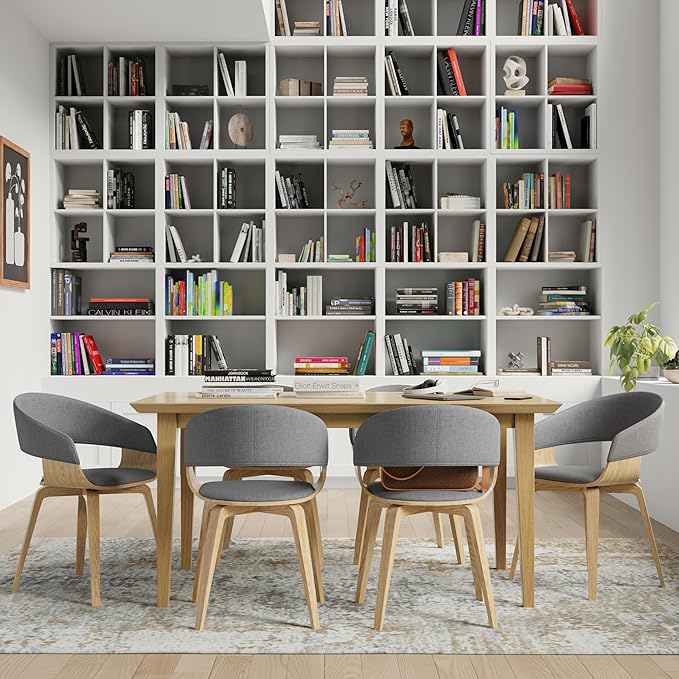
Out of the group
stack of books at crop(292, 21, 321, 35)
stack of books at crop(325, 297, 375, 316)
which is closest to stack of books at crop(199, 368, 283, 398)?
stack of books at crop(325, 297, 375, 316)

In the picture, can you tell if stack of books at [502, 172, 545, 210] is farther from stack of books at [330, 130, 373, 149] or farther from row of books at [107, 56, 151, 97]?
row of books at [107, 56, 151, 97]

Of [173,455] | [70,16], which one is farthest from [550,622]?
[70,16]

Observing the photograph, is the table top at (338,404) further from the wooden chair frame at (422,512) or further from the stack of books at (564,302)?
the stack of books at (564,302)

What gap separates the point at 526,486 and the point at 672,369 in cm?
208

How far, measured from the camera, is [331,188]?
612 centimetres

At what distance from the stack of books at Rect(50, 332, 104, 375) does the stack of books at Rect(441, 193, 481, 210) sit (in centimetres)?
262

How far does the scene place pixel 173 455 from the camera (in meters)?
3.15

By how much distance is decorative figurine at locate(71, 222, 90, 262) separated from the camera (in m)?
5.95

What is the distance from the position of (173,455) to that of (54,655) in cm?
79

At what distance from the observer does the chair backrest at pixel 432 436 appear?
113 inches

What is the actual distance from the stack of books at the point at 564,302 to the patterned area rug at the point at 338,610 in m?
2.21

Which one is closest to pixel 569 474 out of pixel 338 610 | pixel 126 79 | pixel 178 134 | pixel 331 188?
pixel 338 610

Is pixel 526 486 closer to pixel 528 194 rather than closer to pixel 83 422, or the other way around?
pixel 83 422

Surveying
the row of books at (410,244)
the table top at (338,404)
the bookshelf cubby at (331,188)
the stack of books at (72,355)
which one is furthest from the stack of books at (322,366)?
the table top at (338,404)
